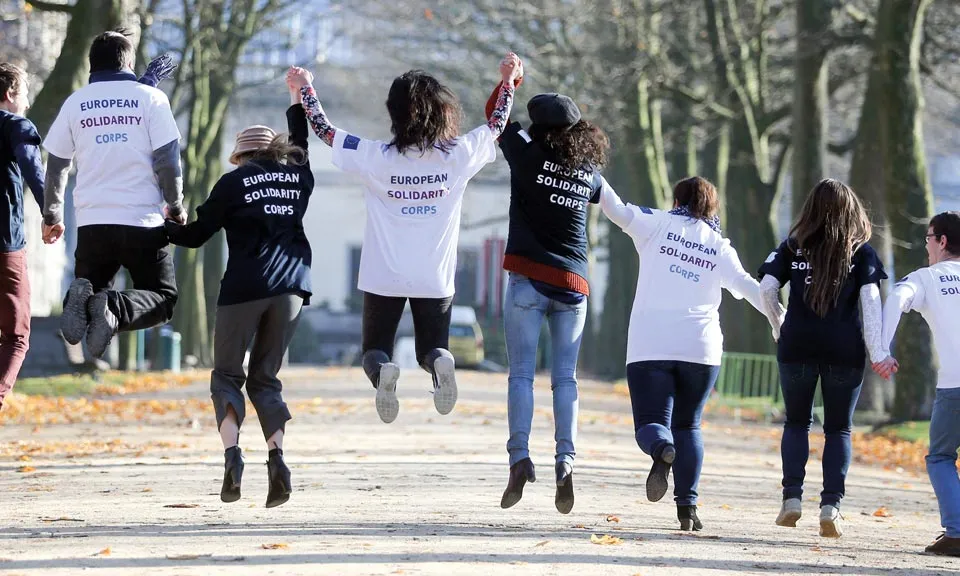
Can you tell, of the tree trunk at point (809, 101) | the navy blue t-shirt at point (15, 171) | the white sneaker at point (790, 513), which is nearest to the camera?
the white sneaker at point (790, 513)

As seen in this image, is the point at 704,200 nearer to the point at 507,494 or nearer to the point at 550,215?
the point at 550,215

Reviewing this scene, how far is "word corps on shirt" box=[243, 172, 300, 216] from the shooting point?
8.18 metres

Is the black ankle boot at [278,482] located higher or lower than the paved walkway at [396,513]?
higher

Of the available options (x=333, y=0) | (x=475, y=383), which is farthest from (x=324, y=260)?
(x=475, y=383)

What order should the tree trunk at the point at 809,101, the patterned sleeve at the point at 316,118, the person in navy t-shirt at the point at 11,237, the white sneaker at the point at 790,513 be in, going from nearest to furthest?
the patterned sleeve at the point at 316,118 → the white sneaker at the point at 790,513 → the person in navy t-shirt at the point at 11,237 → the tree trunk at the point at 809,101

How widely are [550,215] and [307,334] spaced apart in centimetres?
4283

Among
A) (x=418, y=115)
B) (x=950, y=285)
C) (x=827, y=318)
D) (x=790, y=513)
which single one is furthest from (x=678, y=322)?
(x=418, y=115)

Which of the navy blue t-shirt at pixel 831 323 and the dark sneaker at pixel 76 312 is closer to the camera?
the dark sneaker at pixel 76 312

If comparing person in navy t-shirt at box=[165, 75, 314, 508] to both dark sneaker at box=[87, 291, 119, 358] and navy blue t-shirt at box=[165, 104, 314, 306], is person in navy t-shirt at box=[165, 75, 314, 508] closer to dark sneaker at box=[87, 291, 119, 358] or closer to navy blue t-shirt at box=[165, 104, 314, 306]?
navy blue t-shirt at box=[165, 104, 314, 306]

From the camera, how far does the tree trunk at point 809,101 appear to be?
75.7 feet

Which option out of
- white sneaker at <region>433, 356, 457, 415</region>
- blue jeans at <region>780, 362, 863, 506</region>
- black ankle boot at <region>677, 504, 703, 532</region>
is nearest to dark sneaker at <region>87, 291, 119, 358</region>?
white sneaker at <region>433, 356, 457, 415</region>

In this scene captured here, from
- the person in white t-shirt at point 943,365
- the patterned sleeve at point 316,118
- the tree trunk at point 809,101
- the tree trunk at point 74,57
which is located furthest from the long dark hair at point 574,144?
the tree trunk at point 809,101

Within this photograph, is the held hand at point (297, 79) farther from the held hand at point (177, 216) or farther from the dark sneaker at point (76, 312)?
the dark sneaker at point (76, 312)

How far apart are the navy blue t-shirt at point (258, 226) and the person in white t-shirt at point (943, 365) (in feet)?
10.6
